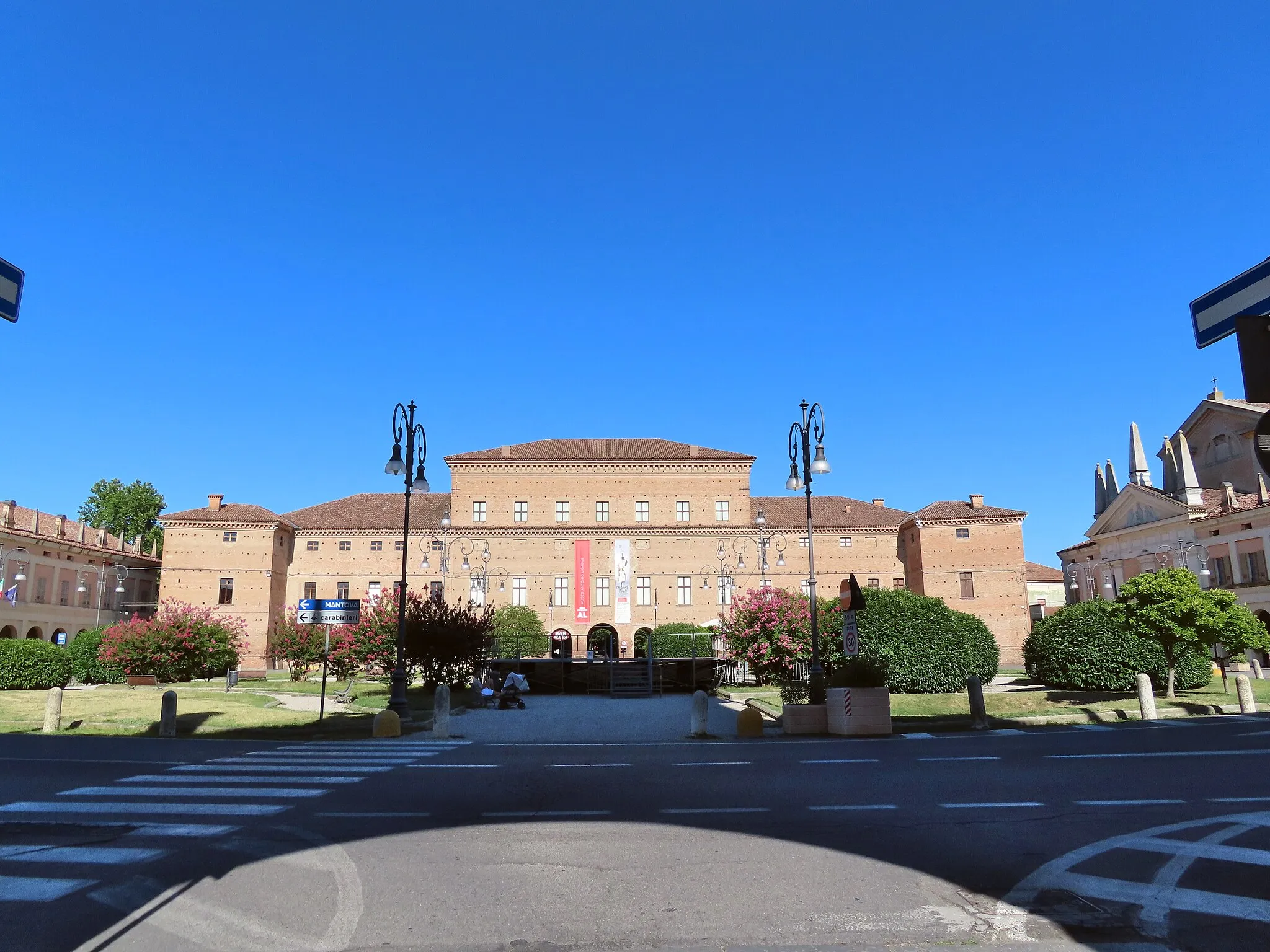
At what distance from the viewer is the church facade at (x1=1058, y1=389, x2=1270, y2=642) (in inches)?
1882

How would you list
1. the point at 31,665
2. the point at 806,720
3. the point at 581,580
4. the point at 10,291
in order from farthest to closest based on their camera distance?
Answer: the point at 581,580
the point at 31,665
the point at 806,720
the point at 10,291

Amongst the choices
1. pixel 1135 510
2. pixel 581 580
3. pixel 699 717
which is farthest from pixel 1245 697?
pixel 581 580

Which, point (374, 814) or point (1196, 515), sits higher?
point (1196, 515)

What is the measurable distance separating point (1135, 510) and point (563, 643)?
4026cm

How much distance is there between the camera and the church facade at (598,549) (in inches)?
2263

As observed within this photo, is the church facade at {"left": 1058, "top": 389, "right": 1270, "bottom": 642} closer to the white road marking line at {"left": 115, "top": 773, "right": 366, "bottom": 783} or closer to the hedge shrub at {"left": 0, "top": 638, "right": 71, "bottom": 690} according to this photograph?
the white road marking line at {"left": 115, "top": 773, "right": 366, "bottom": 783}

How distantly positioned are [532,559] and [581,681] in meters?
24.8

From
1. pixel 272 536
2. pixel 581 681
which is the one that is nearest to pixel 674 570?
pixel 581 681

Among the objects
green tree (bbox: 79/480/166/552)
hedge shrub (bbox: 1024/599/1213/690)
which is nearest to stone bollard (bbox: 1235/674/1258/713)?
hedge shrub (bbox: 1024/599/1213/690)

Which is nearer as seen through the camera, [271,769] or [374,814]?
[374,814]

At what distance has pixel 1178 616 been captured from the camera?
83.7ft

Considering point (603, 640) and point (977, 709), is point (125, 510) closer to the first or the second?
point (603, 640)

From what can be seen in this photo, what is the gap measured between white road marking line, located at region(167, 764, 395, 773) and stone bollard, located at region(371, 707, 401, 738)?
506 centimetres

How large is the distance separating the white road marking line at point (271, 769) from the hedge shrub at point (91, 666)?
26.3m
